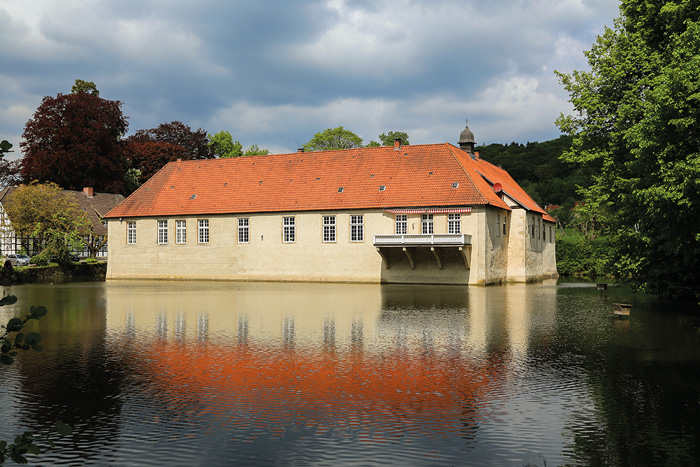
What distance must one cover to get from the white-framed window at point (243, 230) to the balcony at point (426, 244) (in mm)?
9708

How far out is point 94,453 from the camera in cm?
731

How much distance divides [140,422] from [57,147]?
59.3 meters

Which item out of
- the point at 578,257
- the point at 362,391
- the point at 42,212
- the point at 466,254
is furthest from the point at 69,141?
the point at 362,391

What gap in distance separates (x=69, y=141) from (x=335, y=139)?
27.7 meters

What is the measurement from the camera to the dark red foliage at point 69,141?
61094mm

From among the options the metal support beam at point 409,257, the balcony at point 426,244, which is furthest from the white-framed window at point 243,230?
the metal support beam at point 409,257

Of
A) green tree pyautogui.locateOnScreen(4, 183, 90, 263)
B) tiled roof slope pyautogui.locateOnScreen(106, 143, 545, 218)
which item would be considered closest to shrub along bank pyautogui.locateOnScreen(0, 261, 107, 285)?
green tree pyautogui.locateOnScreen(4, 183, 90, 263)

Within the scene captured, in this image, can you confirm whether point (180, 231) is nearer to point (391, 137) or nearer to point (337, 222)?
point (337, 222)

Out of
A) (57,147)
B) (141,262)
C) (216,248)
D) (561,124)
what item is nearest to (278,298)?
(561,124)

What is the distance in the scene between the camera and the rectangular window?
48281 millimetres

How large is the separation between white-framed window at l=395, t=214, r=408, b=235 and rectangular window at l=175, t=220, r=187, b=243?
15.4 metres

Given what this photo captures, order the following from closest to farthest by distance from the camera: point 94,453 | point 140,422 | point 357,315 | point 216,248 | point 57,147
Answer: point 94,453 → point 140,422 → point 357,315 → point 216,248 → point 57,147

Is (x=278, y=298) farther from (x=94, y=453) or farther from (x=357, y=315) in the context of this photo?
(x=94, y=453)

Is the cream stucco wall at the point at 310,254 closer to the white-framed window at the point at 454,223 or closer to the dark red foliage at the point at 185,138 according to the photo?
the white-framed window at the point at 454,223
